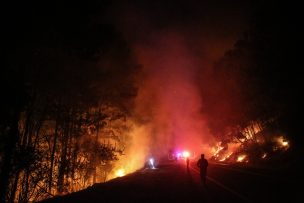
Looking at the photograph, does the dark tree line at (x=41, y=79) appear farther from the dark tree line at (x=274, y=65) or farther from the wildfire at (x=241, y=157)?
the wildfire at (x=241, y=157)

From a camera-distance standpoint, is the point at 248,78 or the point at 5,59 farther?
the point at 248,78

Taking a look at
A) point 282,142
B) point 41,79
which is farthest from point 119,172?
point 41,79

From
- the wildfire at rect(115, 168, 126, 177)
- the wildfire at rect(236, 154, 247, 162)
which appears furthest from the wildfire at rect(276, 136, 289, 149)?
the wildfire at rect(115, 168, 126, 177)

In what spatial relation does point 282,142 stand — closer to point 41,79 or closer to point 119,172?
point 119,172

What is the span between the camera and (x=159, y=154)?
87.1 m

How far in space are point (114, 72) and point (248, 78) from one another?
17200 millimetres

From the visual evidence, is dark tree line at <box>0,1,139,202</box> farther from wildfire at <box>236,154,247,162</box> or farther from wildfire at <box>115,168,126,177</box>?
wildfire at <box>236,154,247,162</box>

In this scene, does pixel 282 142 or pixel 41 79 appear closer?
pixel 41 79

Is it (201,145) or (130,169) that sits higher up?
(201,145)

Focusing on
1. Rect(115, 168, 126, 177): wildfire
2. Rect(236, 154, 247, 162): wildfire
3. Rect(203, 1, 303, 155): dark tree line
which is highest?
Rect(203, 1, 303, 155): dark tree line

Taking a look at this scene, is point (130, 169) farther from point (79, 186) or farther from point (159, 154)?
point (159, 154)

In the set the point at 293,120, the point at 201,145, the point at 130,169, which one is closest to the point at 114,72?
the point at 293,120

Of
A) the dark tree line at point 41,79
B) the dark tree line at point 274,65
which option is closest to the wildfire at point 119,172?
the dark tree line at point 41,79

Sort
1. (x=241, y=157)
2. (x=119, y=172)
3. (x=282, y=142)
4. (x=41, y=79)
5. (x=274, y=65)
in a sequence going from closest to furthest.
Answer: (x=41, y=79) → (x=274, y=65) → (x=282, y=142) → (x=119, y=172) → (x=241, y=157)
